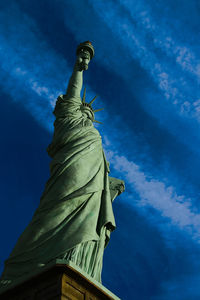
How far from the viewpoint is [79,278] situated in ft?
25.2

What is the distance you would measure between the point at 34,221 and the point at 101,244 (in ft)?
5.02

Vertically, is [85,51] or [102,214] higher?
[85,51]

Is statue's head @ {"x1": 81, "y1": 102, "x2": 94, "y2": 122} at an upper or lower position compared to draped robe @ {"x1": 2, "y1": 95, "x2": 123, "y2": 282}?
upper

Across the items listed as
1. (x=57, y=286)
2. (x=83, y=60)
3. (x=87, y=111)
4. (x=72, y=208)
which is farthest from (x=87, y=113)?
(x=57, y=286)

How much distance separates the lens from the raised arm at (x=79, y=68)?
13352mm

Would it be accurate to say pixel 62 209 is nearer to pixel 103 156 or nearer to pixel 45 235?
pixel 45 235

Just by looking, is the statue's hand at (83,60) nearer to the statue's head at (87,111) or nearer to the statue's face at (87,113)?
the statue's head at (87,111)

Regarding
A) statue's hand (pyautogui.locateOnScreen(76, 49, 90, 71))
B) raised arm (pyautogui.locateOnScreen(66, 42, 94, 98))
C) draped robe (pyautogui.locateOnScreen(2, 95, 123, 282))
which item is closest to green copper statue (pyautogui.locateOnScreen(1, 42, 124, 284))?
draped robe (pyautogui.locateOnScreen(2, 95, 123, 282))

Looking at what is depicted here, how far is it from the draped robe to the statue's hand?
291cm

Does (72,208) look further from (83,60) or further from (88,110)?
(83,60)

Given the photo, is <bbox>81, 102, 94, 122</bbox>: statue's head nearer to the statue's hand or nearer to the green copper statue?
the green copper statue

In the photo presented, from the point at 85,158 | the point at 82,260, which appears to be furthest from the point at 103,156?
the point at 82,260

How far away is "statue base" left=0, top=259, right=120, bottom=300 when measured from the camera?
24.1ft

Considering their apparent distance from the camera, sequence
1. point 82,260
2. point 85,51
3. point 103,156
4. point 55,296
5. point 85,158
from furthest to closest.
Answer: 1. point 85,51
2. point 103,156
3. point 85,158
4. point 82,260
5. point 55,296
